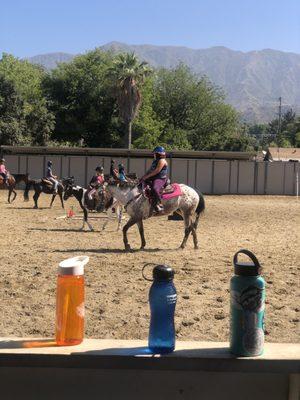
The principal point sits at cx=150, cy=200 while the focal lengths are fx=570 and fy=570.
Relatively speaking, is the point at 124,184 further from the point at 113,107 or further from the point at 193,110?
the point at 193,110

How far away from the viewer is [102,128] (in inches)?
2232

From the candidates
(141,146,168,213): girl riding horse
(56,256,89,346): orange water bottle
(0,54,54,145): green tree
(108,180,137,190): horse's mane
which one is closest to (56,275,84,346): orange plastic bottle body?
(56,256,89,346): orange water bottle

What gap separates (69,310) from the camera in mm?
3615

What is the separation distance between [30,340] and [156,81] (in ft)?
218

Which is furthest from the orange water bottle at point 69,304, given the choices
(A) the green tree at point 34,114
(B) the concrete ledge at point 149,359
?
(A) the green tree at point 34,114

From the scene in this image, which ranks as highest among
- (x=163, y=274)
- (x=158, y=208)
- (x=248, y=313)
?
(x=163, y=274)

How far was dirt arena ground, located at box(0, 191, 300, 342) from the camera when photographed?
257 inches

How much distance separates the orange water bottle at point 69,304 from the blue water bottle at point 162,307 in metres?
0.47

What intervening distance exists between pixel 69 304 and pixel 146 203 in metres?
9.12

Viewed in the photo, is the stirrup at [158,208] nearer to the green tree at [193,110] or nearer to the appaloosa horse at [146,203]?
the appaloosa horse at [146,203]

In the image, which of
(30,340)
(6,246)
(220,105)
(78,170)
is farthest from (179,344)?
(220,105)

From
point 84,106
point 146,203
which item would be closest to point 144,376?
point 146,203

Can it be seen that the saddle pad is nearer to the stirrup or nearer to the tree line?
the stirrup

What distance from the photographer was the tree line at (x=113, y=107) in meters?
49.7
